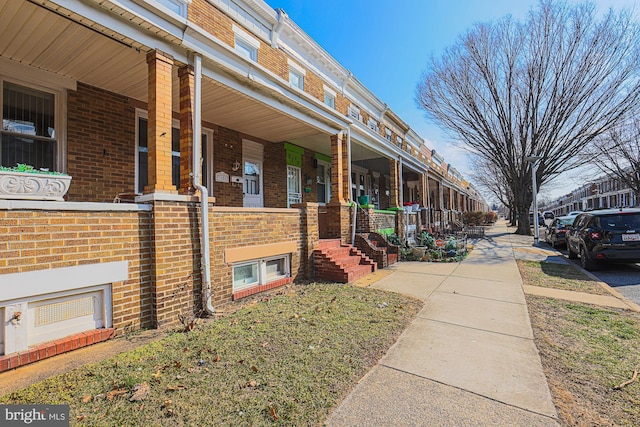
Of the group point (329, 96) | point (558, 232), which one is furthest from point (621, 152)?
point (329, 96)

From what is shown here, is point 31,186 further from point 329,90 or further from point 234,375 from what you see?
point 329,90

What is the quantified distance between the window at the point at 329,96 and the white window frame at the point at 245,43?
3.50m

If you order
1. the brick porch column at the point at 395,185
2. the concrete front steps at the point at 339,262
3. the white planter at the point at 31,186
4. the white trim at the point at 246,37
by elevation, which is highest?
the white trim at the point at 246,37

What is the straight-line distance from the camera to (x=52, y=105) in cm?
509

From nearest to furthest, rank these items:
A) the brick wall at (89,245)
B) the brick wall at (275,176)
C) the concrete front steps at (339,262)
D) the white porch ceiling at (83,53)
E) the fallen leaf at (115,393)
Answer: the fallen leaf at (115,393) < the brick wall at (89,245) < the white porch ceiling at (83,53) < the concrete front steps at (339,262) < the brick wall at (275,176)

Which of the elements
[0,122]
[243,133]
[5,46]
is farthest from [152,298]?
[243,133]

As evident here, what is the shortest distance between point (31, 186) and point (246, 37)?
6.49 meters

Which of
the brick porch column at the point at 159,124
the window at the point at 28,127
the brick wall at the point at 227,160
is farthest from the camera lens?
the brick wall at the point at 227,160

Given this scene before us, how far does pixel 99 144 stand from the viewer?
5.48 m

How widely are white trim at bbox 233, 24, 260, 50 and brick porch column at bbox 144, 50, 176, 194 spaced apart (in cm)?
407

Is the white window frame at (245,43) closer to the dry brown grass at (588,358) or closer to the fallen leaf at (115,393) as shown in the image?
the fallen leaf at (115,393)

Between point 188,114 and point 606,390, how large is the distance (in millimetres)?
5752

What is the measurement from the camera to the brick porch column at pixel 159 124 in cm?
410

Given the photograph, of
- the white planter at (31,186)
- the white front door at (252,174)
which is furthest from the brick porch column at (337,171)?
the white planter at (31,186)
